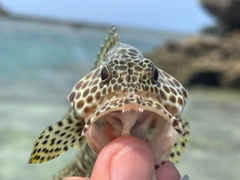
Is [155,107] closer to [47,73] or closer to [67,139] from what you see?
[67,139]

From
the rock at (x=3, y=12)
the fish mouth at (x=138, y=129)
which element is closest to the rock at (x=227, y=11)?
the fish mouth at (x=138, y=129)

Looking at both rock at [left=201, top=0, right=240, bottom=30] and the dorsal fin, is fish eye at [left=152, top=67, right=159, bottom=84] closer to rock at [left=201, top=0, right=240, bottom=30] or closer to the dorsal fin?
the dorsal fin

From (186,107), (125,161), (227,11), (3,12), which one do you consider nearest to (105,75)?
(125,161)

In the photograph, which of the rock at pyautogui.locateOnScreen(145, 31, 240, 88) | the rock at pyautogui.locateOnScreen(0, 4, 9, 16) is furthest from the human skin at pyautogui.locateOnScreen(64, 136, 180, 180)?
the rock at pyautogui.locateOnScreen(0, 4, 9, 16)

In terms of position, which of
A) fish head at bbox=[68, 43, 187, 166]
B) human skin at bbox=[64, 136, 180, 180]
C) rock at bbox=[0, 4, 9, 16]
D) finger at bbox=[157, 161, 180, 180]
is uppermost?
fish head at bbox=[68, 43, 187, 166]

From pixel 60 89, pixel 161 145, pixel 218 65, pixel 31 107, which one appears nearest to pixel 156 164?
pixel 161 145

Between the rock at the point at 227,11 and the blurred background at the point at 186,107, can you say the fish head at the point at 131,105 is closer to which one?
the blurred background at the point at 186,107
